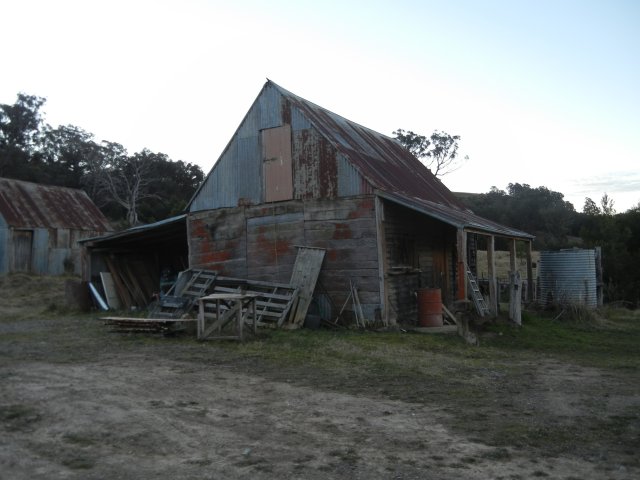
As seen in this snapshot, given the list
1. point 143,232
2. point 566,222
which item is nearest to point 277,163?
point 143,232

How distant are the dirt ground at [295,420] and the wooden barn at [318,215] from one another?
463 cm

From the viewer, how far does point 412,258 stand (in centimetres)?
1541

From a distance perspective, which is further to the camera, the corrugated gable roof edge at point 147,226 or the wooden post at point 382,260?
the corrugated gable roof edge at point 147,226

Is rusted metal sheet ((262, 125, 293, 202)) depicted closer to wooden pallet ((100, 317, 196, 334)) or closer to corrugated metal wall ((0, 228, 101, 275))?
wooden pallet ((100, 317, 196, 334))

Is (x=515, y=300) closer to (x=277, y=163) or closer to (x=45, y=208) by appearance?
(x=277, y=163)

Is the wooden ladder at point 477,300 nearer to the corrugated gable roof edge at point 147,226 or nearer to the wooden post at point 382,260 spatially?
the wooden post at point 382,260

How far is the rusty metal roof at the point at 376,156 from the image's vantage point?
14.3 metres

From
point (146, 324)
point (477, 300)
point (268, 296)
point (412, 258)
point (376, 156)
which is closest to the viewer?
point (146, 324)

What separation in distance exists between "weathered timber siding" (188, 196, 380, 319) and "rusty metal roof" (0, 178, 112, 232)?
1538cm

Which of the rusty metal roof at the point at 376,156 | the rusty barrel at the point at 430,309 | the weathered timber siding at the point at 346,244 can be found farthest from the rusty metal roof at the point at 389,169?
the rusty barrel at the point at 430,309

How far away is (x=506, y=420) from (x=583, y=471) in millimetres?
1436

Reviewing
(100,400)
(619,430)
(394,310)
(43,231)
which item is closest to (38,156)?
(43,231)

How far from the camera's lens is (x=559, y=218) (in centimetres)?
4366

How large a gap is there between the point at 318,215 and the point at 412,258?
10.0ft
